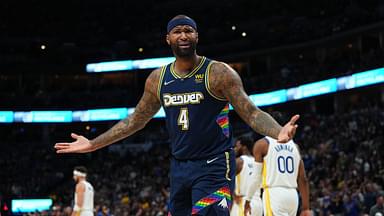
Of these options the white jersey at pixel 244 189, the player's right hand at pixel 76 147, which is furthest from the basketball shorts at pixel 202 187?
the white jersey at pixel 244 189

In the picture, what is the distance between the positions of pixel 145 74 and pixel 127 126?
132 feet

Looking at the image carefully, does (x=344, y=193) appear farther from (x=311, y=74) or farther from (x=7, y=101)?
(x=7, y=101)

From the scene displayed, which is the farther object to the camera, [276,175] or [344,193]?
[344,193]

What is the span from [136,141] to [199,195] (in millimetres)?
36807

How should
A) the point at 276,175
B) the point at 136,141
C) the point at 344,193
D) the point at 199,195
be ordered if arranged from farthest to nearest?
the point at 136,141
the point at 344,193
the point at 276,175
the point at 199,195

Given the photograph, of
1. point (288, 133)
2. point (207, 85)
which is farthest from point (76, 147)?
point (288, 133)

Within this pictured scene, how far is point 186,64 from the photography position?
16.0ft

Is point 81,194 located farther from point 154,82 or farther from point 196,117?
point 196,117

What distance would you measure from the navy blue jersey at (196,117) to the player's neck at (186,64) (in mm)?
37

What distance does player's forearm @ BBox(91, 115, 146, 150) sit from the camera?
5188mm

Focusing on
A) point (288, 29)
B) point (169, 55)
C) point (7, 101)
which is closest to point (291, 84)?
point (288, 29)

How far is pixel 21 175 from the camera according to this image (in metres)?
38.5

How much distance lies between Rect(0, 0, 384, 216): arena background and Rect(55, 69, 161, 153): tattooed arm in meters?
15.8

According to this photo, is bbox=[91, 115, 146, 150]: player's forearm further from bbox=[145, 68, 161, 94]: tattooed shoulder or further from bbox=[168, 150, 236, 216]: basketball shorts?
bbox=[168, 150, 236, 216]: basketball shorts
